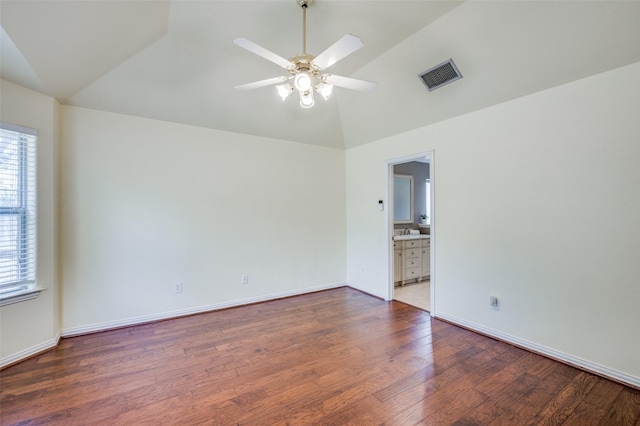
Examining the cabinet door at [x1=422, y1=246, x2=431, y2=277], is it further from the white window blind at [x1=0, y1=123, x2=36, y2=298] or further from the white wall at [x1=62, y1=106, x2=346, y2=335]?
the white window blind at [x1=0, y1=123, x2=36, y2=298]

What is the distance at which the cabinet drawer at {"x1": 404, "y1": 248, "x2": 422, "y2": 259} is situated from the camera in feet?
16.5

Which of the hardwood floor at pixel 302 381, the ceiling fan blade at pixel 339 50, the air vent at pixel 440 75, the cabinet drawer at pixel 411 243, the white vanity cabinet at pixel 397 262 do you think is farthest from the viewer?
the cabinet drawer at pixel 411 243

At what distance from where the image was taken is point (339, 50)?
68.9 inches

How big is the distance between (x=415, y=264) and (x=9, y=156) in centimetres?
551

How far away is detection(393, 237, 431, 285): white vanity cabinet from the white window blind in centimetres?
458

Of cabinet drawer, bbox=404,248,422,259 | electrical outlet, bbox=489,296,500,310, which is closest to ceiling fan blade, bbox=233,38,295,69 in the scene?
electrical outlet, bbox=489,296,500,310

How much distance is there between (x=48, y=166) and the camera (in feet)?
8.95

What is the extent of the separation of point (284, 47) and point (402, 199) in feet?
13.0

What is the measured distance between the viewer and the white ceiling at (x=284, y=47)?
6.72 ft

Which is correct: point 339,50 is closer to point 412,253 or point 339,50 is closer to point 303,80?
point 303,80

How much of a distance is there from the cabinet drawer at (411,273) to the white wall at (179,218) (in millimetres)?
1449

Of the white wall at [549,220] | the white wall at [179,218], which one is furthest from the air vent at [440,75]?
the white wall at [179,218]

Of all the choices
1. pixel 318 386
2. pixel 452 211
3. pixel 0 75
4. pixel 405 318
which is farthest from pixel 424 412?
pixel 0 75

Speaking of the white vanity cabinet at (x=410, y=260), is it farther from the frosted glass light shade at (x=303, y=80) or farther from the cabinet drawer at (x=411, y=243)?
the frosted glass light shade at (x=303, y=80)
